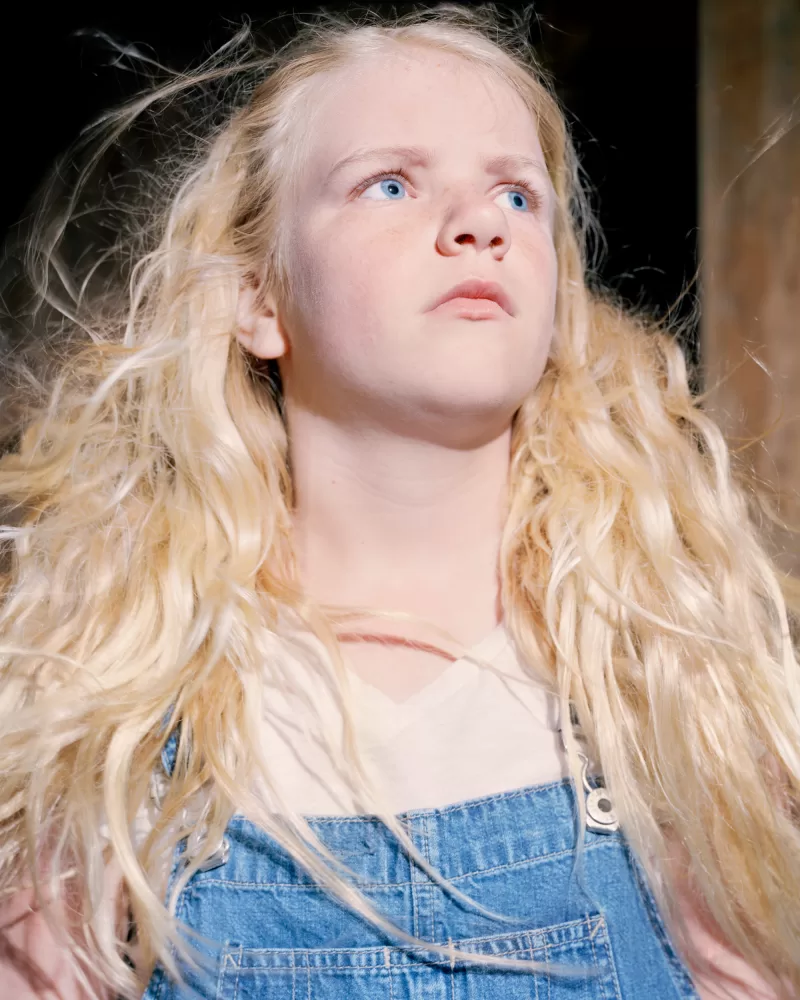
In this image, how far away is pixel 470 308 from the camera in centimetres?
121

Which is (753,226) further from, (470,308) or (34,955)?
(34,955)

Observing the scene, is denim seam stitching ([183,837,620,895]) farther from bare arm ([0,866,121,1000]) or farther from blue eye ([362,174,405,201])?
blue eye ([362,174,405,201])

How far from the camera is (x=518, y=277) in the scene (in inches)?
49.4

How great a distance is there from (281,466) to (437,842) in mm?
543

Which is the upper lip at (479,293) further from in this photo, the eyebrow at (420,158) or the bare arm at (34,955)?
the bare arm at (34,955)

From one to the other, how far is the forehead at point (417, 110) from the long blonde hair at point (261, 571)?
0.05 m

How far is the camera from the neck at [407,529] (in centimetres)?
128

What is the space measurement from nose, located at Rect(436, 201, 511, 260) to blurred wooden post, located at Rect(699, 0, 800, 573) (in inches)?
20.9

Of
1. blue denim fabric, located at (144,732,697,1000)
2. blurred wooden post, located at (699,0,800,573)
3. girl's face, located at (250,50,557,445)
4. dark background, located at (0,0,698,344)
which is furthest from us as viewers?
dark background, located at (0,0,698,344)

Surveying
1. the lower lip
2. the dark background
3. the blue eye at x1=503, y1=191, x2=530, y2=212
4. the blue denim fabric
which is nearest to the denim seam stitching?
the blue denim fabric

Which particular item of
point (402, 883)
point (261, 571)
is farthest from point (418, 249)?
point (402, 883)

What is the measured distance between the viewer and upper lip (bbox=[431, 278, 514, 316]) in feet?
3.95

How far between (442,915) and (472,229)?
2.35 feet

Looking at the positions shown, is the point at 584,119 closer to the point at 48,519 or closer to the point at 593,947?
the point at 48,519
